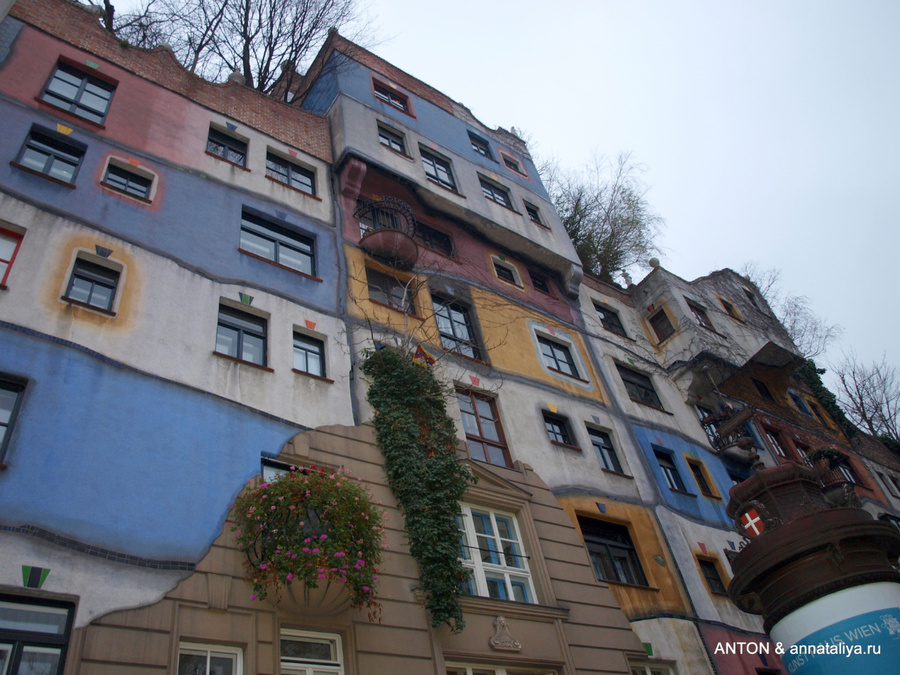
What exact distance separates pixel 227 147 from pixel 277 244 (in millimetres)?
3234

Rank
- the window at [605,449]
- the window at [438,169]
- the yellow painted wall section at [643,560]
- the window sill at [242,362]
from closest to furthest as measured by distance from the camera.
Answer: the window sill at [242,362], the yellow painted wall section at [643,560], the window at [605,449], the window at [438,169]

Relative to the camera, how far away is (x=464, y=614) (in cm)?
1054

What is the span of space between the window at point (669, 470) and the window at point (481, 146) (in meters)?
12.0

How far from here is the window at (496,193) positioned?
72.7ft

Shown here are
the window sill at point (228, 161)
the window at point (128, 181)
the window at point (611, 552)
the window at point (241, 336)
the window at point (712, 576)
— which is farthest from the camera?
the window at point (712, 576)

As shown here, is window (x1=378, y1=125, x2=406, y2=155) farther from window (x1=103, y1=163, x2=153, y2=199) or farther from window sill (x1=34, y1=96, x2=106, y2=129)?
window sill (x1=34, y1=96, x2=106, y2=129)

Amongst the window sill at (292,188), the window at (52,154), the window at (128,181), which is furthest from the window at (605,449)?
the window at (52,154)

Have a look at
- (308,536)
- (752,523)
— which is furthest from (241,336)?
(752,523)

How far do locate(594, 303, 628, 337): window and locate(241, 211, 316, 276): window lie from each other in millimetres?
10723

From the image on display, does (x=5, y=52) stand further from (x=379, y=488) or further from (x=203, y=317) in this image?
(x=379, y=488)

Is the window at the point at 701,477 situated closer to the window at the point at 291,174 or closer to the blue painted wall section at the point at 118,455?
the window at the point at 291,174

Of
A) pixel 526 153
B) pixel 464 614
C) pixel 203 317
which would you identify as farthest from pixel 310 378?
pixel 526 153

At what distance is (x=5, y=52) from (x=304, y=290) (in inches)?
292

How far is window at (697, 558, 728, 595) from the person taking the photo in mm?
15594
